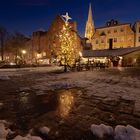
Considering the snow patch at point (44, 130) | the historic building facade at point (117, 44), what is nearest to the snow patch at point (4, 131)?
the snow patch at point (44, 130)

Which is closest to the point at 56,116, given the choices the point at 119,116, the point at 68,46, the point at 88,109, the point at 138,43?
the point at 88,109

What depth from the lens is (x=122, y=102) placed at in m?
5.83

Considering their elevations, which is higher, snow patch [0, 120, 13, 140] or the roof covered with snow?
the roof covered with snow

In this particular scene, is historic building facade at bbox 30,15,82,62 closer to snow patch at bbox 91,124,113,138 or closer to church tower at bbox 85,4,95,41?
church tower at bbox 85,4,95,41

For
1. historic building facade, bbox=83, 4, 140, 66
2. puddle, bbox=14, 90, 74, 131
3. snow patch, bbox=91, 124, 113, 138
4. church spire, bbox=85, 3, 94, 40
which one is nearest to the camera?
snow patch, bbox=91, 124, 113, 138

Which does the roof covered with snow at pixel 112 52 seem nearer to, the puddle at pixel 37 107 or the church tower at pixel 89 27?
the puddle at pixel 37 107

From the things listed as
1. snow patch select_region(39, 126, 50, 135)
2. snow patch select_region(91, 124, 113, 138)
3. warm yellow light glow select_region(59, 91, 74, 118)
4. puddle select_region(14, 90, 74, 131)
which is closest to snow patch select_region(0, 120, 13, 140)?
puddle select_region(14, 90, 74, 131)

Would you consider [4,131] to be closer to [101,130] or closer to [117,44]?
[101,130]

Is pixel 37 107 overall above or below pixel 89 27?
below

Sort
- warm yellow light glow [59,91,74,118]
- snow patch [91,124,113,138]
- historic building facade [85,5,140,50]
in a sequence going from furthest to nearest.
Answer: historic building facade [85,5,140,50] → warm yellow light glow [59,91,74,118] → snow patch [91,124,113,138]

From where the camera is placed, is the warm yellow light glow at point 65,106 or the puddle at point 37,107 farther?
the warm yellow light glow at point 65,106

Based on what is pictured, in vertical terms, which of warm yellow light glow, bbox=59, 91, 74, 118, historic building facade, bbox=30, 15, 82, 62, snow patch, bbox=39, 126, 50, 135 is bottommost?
snow patch, bbox=39, 126, 50, 135

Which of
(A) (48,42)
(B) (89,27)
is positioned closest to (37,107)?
(A) (48,42)

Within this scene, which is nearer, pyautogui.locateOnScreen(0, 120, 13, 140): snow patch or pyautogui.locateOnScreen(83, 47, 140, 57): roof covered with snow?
pyautogui.locateOnScreen(0, 120, 13, 140): snow patch
